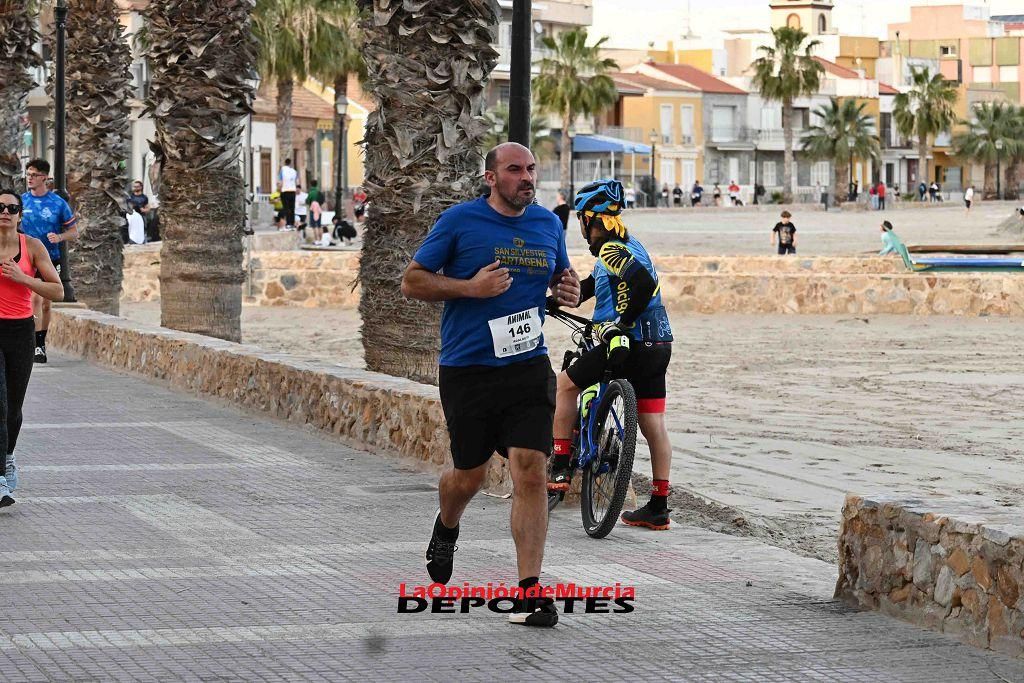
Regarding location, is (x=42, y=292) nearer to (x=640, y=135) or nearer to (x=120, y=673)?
(x=120, y=673)

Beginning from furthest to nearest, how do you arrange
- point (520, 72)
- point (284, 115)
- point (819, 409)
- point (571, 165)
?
point (571, 165)
point (284, 115)
point (819, 409)
point (520, 72)

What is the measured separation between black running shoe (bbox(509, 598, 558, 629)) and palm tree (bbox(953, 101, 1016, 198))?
366 feet

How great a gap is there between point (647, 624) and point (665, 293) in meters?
21.1

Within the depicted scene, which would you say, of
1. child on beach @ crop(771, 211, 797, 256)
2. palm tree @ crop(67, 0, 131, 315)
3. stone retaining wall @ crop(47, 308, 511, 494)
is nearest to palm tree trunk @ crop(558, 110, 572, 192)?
child on beach @ crop(771, 211, 797, 256)

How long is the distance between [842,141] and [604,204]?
95.5 meters

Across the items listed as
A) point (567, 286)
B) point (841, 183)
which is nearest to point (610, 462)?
point (567, 286)

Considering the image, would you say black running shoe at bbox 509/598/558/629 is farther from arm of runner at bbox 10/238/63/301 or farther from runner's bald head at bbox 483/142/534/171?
arm of runner at bbox 10/238/63/301

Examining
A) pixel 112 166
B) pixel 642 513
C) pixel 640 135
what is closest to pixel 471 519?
pixel 642 513

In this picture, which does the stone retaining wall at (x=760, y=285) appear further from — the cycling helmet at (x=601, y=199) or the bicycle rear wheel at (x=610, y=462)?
the bicycle rear wheel at (x=610, y=462)

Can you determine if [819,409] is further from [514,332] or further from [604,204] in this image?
[514,332]

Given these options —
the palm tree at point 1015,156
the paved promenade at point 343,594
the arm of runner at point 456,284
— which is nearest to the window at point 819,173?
the palm tree at point 1015,156

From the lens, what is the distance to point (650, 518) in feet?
26.7

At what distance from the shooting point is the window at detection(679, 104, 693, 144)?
10388 cm

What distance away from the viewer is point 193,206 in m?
16.8
